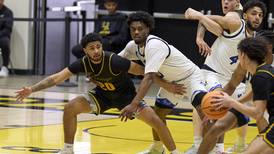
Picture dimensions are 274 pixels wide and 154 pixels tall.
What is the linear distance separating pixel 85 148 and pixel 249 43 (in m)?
2.70

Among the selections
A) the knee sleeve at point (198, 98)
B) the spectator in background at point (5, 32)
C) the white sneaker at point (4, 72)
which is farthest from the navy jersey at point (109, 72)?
the white sneaker at point (4, 72)

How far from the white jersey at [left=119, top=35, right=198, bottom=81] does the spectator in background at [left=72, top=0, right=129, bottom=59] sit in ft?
24.6

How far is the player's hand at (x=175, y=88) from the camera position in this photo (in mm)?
7186

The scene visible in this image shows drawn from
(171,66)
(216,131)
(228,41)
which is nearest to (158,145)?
(171,66)

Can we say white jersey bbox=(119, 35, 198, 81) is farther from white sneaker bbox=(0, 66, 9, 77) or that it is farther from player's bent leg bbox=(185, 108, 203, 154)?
white sneaker bbox=(0, 66, 9, 77)

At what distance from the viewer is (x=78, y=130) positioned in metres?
9.25

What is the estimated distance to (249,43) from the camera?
580 centimetres

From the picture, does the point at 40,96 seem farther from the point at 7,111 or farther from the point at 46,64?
the point at 46,64

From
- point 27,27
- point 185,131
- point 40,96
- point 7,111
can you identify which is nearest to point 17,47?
point 27,27

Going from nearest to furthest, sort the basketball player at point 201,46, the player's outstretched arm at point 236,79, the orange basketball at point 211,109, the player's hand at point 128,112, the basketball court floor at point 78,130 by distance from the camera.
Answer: the orange basketball at point 211,109
the player's hand at point 128,112
the player's outstretched arm at point 236,79
the basketball player at point 201,46
the basketball court floor at point 78,130

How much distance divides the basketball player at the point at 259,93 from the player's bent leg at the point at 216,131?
57 cm

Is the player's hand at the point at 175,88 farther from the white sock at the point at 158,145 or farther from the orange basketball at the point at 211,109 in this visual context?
the orange basketball at the point at 211,109

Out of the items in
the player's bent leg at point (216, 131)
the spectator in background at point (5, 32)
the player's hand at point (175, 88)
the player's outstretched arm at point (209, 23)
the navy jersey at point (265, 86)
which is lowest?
the spectator in background at point (5, 32)

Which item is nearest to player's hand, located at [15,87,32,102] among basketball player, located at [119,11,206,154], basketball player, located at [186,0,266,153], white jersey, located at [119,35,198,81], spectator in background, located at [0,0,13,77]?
basketball player, located at [119,11,206,154]
